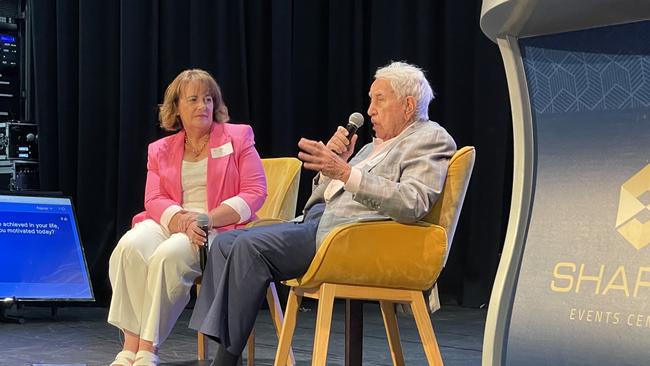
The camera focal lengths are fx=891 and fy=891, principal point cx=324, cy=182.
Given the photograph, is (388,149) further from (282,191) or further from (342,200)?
(282,191)

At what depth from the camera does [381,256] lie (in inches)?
87.0

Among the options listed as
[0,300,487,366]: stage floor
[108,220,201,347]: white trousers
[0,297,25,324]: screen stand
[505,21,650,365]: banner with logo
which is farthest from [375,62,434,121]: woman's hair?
[0,297,25,324]: screen stand

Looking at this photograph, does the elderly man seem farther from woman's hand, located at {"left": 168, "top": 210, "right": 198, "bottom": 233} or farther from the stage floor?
the stage floor

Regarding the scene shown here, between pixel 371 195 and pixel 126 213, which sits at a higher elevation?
pixel 371 195

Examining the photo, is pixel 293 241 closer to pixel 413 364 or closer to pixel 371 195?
pixel 371 195

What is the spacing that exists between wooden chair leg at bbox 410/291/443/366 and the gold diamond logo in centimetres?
126

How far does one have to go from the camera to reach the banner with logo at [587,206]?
1000mm

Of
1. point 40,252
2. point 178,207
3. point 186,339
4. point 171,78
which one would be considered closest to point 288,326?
point 178,207

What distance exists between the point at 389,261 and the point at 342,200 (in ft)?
0.96

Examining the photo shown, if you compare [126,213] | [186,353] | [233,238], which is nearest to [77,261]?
[126,213]

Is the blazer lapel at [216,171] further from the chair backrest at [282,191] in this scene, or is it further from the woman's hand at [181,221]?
the chair backrest at [282,191]

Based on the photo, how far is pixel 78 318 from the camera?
4340 mm

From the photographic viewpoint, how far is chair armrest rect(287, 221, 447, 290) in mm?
2186

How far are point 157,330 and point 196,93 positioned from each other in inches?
33.0
